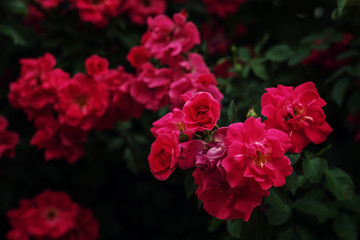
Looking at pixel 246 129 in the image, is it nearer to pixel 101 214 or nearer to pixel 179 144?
pixel 179 144

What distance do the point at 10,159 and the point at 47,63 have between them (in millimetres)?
595

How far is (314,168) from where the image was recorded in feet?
3.42

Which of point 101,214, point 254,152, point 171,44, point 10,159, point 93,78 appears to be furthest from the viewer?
point 101,214

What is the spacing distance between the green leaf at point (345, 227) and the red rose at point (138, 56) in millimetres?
878

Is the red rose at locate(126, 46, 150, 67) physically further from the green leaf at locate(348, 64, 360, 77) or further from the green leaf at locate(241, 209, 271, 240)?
the green leaf at locate(348, 64, 360, 77)

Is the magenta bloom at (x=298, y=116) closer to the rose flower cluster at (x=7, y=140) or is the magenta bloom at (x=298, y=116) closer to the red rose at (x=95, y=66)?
the red rose at (x=95, y=66)

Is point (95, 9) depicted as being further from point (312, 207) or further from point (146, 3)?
point (312, 207)

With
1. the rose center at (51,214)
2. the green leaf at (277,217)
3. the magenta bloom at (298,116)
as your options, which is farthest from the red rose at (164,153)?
the rose center at (51,214)

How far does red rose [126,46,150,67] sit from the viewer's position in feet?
4.26

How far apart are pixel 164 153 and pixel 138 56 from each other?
587 mm

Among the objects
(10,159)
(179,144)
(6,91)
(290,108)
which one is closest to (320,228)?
(290,108)

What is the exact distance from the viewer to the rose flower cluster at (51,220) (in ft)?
5.25

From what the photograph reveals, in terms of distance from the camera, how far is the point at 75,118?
1316 mm

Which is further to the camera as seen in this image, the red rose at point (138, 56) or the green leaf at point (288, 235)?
the red rose at point (138, 56)
